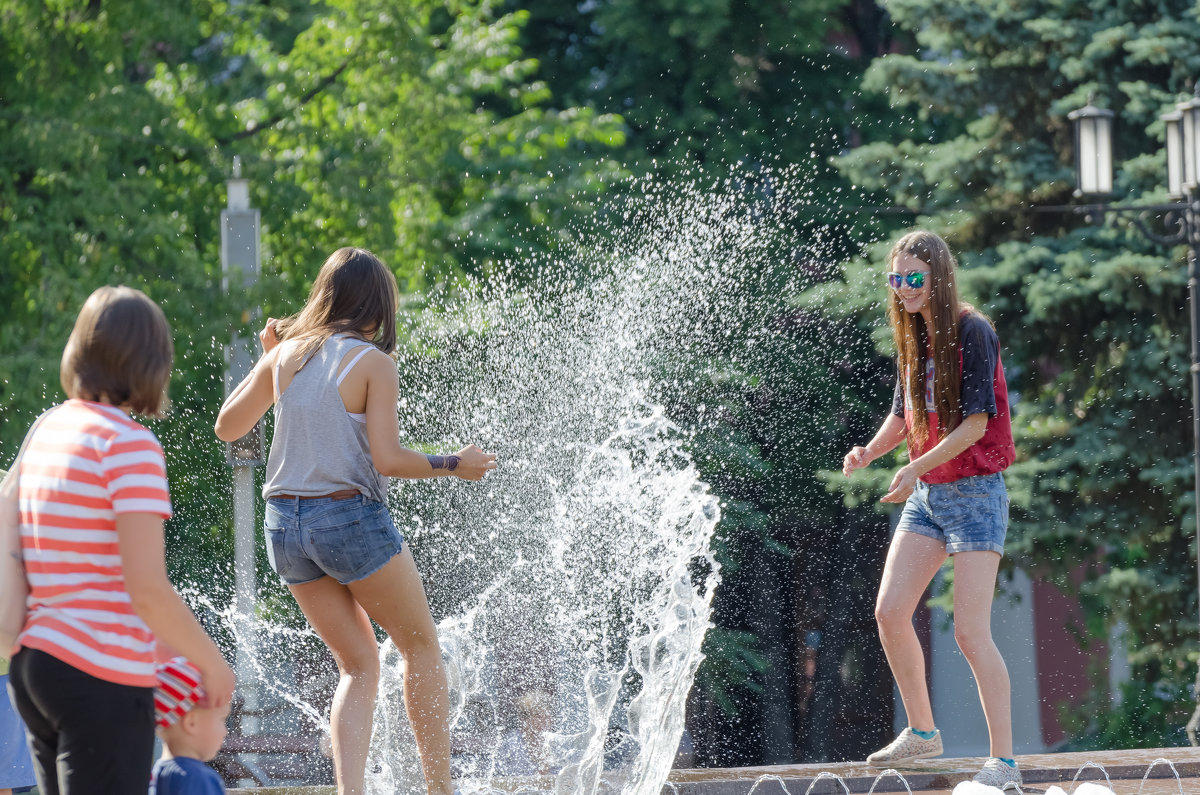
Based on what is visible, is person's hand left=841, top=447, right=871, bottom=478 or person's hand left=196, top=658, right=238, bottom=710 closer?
person's hand left=196, top=658, right=238, bottom=710

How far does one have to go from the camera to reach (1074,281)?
13.0m

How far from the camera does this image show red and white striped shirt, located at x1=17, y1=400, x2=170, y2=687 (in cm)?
266

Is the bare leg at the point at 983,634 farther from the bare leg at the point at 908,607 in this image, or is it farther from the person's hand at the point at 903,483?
the person's hand at the point at 903,483

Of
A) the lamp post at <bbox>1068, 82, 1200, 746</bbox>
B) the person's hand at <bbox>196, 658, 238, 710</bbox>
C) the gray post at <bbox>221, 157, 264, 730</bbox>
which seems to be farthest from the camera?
the lamp post at <bbox>1068, 82, 1200, 746</bbox>

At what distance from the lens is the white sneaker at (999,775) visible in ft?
14.3

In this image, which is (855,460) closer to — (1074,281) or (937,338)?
(937,338)

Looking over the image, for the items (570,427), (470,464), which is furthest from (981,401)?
(570,427)

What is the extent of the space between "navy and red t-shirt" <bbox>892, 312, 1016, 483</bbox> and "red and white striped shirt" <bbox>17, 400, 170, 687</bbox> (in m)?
2.65

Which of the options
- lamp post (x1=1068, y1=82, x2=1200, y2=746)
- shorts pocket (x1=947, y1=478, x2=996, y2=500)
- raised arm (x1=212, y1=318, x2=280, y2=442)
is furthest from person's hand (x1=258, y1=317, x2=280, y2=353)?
lamp post (x1=1068, y1=82, x2=1200, y2=746)

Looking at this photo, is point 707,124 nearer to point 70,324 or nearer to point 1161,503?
point 1161,503

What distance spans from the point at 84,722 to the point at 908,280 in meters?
2.90

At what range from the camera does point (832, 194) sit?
15.3m

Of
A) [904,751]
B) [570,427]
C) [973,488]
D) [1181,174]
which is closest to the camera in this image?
[973,488]

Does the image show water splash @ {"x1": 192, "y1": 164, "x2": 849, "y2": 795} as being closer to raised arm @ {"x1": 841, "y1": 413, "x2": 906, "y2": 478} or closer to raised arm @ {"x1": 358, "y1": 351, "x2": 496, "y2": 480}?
raised arm @ {"x1": 841, "y1": 413, "x2": 906, "y2": 478}
